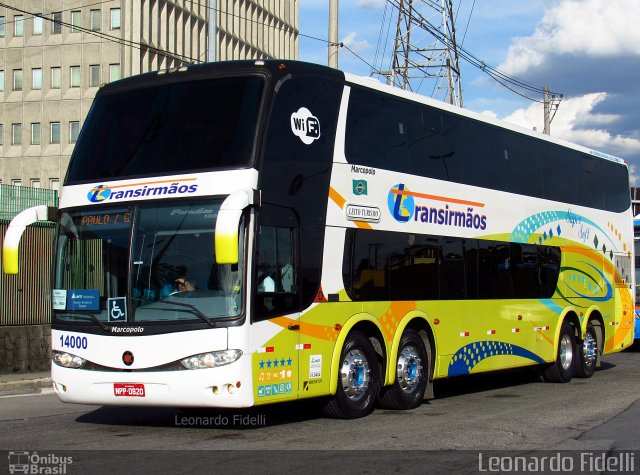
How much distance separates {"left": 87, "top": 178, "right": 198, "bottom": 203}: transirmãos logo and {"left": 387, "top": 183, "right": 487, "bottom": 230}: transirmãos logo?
10.9ft

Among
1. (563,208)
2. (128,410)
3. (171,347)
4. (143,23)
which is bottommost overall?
(128,410)

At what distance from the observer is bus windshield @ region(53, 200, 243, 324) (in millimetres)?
10352

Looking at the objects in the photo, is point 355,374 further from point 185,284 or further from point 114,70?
→ point 114,70

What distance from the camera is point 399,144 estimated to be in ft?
43.9

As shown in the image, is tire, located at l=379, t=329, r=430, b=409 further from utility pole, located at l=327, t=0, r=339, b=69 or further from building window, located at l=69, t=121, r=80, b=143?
building window, located at l=69, t=121, r=80, b=143

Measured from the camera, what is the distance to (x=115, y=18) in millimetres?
60781

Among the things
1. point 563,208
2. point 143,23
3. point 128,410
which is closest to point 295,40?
point 143,23

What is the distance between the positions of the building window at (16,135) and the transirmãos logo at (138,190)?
182ft

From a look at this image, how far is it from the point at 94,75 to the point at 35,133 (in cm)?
584

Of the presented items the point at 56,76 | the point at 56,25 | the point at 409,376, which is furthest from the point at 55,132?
the point at 409,376

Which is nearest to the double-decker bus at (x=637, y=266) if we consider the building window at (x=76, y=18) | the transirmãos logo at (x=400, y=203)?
the transirmãos logo at (x=400, y=203)

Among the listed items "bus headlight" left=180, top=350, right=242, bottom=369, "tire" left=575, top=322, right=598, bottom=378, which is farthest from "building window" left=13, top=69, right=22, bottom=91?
"bus headlight" left=180, top=350, right=242, bottom=369

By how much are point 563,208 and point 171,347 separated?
998 centimetres

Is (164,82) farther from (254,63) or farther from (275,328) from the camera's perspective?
(275,328)
